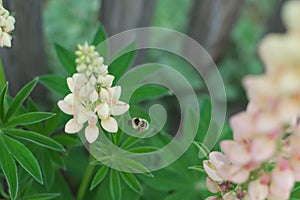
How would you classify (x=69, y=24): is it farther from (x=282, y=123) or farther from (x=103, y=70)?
(x=282, y=123)

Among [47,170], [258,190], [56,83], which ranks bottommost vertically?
[258,190]

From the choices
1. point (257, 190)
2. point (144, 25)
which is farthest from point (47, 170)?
point (144, 25)

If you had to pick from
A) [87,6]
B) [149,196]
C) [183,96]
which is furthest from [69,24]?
[149,196]

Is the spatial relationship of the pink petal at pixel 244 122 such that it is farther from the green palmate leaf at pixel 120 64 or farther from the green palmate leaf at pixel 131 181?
the green palmate leaf at pixel 120 64

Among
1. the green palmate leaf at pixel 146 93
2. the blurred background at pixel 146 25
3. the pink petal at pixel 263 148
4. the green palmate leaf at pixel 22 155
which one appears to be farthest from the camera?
the blurred background at pixel 146 25

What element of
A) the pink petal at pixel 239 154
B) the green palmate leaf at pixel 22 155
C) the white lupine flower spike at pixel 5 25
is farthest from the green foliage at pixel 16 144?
the pink petal at pixel 239 154

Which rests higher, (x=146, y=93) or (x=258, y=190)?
(x=146, y=93)

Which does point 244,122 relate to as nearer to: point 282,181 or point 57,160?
point 282,181
